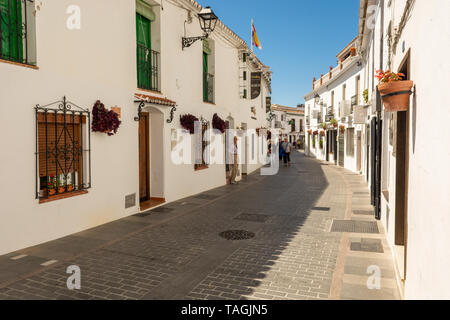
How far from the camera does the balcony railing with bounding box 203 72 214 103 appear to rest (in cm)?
1382

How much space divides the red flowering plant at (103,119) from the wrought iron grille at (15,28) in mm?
1644

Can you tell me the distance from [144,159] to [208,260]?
17.3 feet

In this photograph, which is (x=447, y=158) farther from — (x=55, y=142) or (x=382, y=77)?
(x=55, y=142)

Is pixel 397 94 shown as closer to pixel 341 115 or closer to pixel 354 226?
pixel 354 226

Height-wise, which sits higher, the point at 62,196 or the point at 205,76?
A: the point at 205,76

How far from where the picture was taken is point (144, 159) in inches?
415

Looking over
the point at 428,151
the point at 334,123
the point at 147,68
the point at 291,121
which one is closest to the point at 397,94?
the point at 428,151

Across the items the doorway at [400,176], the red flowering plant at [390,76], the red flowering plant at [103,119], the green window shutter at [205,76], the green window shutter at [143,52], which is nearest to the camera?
the red flowering plant at [390,76]

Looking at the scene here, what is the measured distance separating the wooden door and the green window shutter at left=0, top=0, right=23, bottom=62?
13.6 feet

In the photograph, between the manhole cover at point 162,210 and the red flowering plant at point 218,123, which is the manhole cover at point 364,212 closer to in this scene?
the manhole cover at point 162,210

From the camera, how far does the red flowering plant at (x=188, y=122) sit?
11626 mm

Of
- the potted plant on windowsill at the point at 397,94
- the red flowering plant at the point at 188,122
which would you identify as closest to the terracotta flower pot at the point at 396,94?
the potted plant on windowsill at the point at 397,94

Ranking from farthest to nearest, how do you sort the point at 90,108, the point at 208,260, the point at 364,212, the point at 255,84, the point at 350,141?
the point at 350,141
the point at 255,84
the point at 364,212
the point at 90,108
the point at 208,260
